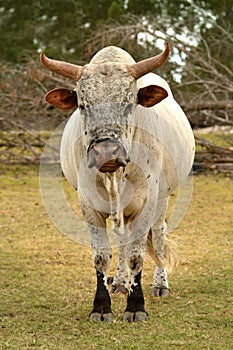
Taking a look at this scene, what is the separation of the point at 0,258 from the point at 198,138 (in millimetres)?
6344

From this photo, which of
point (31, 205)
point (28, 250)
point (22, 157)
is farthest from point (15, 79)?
point (28, 250)

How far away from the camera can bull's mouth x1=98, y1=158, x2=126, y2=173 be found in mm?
3740

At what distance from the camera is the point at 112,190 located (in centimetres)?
425

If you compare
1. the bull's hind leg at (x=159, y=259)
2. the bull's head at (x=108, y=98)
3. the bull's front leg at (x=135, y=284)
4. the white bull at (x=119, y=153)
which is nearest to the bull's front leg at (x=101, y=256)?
the white bull at (x=119, y=153)

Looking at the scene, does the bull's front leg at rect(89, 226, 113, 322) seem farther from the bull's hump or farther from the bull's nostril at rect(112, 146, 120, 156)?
the bull's hump

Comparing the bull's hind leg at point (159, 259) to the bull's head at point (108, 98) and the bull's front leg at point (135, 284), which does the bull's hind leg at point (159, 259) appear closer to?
the bull's front leg at point (135, 284)

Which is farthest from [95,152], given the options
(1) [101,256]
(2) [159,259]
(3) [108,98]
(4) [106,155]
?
(2) [159,259]

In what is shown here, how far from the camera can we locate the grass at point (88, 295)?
391 cm

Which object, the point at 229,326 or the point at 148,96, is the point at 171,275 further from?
the point at 148,96

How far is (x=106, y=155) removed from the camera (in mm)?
3703

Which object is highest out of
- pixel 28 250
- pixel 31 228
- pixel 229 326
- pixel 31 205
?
pixel 229 326

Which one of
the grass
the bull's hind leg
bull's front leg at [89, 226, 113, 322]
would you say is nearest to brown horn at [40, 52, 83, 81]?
bull's front leg at [89, 226, 113, 322]

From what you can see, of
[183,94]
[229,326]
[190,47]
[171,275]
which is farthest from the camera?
[183,94]

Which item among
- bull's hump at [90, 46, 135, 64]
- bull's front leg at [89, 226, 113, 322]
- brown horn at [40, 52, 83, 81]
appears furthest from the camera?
bull's front leg at [89, 226, 113, 322]
